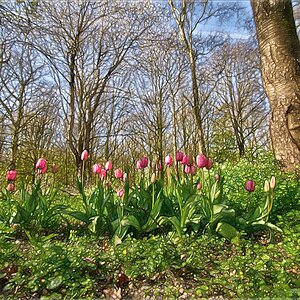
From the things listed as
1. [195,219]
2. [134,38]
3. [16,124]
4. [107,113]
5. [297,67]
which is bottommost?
[195,219]

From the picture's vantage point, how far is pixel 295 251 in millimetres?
1439

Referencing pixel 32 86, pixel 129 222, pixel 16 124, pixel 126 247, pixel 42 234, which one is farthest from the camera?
pixel 32 86

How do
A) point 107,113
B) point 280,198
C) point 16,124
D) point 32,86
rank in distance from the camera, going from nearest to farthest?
1. point 280,198
2. point 16,124
3. point 32,86
4. point 107,113

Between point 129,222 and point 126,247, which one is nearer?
point 126,247

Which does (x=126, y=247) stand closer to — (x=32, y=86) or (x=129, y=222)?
(x=129, y=222)

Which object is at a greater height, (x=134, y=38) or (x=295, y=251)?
(x=134, y=38)

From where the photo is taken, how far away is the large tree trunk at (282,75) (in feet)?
10.9

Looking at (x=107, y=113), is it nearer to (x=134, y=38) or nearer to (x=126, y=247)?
(x=134, y=38)

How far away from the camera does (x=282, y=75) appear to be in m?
3.41

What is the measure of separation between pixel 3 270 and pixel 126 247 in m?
0.66

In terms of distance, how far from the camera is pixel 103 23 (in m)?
8.23

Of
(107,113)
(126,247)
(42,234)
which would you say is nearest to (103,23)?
(107,113)

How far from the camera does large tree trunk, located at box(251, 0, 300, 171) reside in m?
3.31

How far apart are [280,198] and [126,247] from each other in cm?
145
